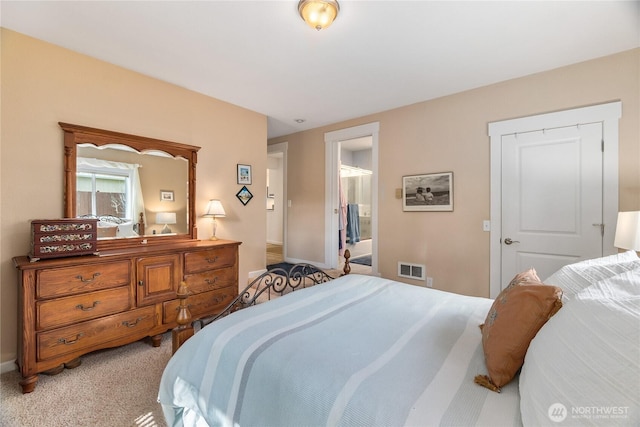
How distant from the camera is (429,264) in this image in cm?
354

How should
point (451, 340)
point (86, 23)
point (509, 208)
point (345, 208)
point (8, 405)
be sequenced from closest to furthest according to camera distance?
point (451, 340) < point (8, 405) < point (86, 23) < point (509, 208) < point (345, 208)

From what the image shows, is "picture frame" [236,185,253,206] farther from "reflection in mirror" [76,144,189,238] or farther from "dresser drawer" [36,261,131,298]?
"dresser drawer" [36,261,131,298]

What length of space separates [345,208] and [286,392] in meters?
4.86

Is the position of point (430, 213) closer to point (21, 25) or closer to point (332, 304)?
point (332, 304)

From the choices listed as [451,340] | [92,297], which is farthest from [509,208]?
[92,297]

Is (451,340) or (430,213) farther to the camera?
(430,213)

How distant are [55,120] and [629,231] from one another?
14.5 feet

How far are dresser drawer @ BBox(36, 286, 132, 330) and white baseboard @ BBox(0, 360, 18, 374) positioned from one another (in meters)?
0.60

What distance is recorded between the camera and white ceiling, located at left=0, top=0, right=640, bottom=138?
1.93 metres

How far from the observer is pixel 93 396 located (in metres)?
1.81

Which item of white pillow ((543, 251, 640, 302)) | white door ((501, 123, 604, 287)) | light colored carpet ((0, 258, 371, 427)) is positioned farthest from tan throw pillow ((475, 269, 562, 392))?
white door ((501, 123, 604, 287))

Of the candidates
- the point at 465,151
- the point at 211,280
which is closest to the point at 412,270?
the point at 465,151

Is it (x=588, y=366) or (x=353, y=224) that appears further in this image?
(x=353, y=224)

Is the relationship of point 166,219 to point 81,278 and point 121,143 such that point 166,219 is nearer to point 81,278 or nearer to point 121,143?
point 121,143
